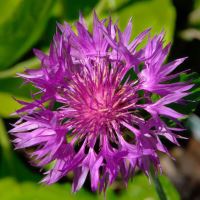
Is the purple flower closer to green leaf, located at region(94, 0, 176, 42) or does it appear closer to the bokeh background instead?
the bokeh background

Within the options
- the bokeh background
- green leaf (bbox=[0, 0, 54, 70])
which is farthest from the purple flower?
green leaf (bbox=[0, 0, 54, 70])

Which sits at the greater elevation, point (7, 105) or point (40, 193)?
point (7, 105)

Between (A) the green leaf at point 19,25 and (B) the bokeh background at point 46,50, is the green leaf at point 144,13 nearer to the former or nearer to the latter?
(B) the bokeh background at point 46,50

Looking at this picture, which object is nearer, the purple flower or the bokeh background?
the purple flower

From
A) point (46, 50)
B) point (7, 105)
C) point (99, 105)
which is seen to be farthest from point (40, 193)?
point (99, 105)

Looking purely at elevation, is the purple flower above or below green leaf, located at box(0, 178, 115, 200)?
above

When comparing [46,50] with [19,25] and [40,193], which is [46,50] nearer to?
[19,25]

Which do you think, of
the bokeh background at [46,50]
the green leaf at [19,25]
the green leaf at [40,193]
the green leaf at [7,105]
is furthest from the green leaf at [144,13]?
the green leaf at [40,193]
